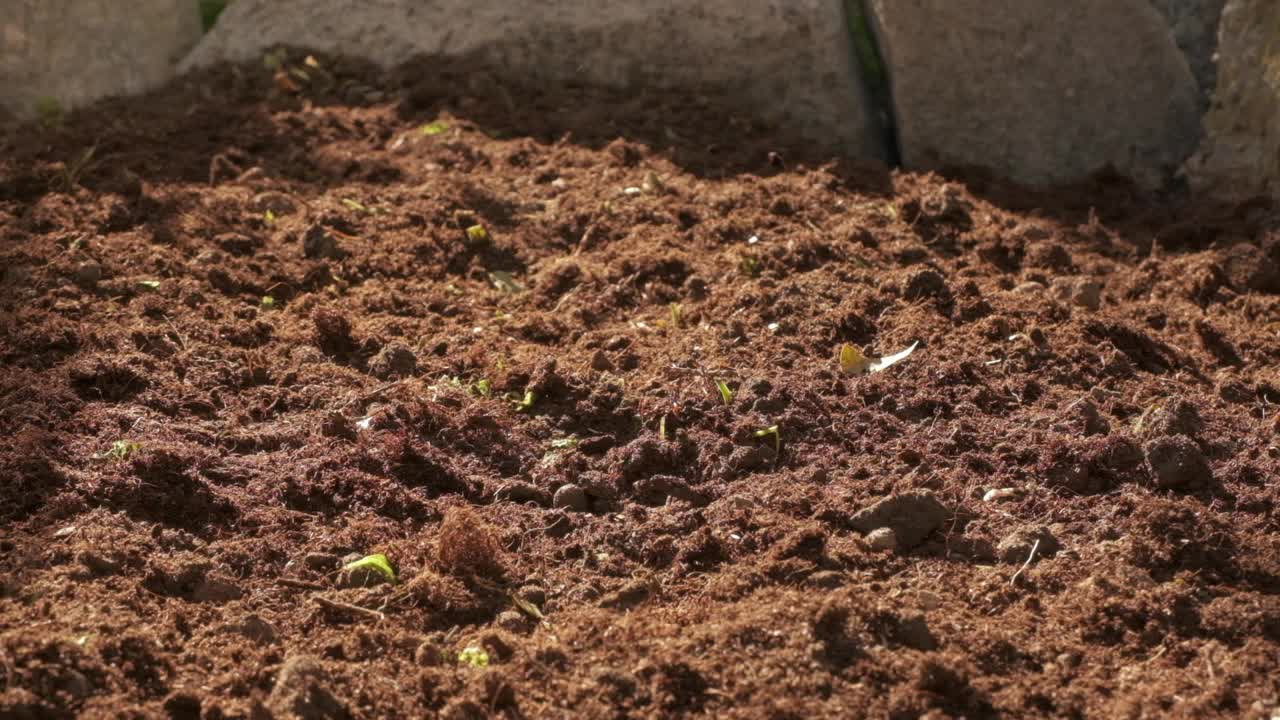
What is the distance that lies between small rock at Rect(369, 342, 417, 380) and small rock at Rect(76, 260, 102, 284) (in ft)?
2.82

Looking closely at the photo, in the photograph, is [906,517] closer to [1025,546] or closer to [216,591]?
[1025,546]

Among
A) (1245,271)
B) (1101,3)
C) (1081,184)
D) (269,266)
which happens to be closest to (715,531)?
(269,266)

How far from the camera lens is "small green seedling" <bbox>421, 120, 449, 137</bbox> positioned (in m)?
5.47

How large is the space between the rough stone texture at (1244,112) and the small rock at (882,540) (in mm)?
2417

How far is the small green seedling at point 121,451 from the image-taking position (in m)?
3.50

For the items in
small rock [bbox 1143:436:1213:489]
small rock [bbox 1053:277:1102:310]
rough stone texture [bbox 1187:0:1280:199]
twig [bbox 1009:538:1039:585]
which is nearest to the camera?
twig [bbox 1009:538:1039:585]

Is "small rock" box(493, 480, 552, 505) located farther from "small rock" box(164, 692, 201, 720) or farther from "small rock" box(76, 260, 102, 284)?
"small rock" box(76, 260, 102, 284)

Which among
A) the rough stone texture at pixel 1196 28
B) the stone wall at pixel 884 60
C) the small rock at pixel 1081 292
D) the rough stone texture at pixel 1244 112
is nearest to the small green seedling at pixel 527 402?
the small rock at pixel 1081 292

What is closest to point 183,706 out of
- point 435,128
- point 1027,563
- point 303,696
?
point 303,696

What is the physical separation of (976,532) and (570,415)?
1.07 m

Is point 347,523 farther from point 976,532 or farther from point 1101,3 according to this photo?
point 1101,3

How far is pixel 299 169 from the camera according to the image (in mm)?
5199

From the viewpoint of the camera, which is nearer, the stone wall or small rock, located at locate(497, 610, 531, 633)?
small rock, located at locate(497, 610, 531, 633)

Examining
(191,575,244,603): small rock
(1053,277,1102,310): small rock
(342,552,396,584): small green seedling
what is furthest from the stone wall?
(191,575,244,603): small rock
